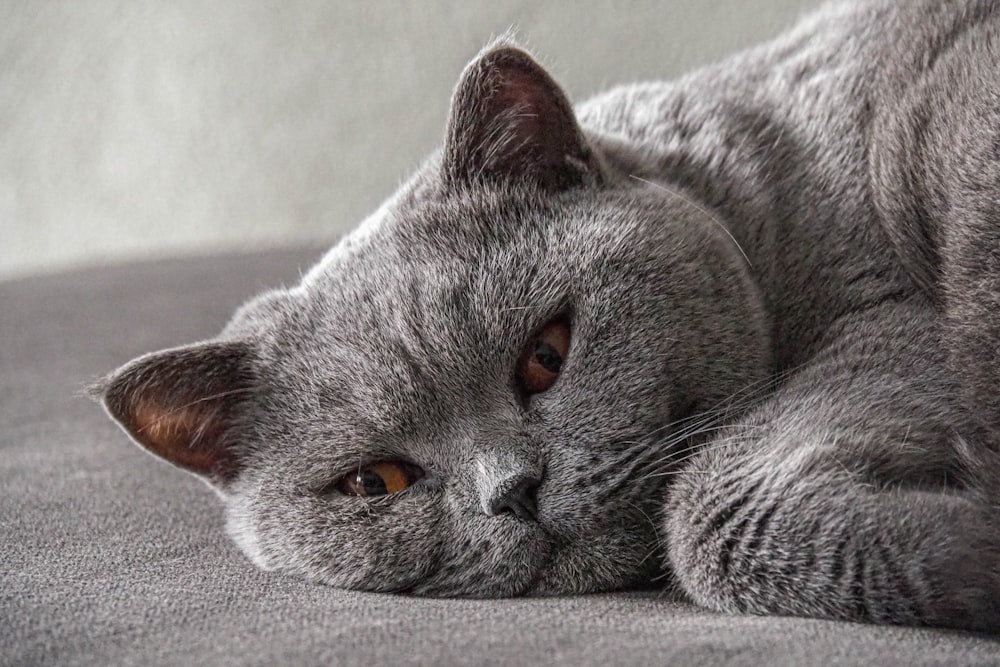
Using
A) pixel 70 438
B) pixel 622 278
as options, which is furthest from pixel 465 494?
pixel 70 438

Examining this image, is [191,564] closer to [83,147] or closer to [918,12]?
[918,12]

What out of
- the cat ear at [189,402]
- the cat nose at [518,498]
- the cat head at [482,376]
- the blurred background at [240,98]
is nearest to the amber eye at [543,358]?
the cat head at [482,376]

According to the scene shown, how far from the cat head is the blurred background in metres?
1.49

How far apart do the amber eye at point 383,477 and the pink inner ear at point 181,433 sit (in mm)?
249

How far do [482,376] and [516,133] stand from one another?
1.11 feet

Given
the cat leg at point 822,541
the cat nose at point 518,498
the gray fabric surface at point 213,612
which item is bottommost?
the gray fabric surface at point 213,612

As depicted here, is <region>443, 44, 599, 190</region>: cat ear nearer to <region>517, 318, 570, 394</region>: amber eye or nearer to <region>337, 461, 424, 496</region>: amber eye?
<region>517, 318, 570, 394</region>: amber eye

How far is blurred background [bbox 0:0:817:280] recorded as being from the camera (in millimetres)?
2809

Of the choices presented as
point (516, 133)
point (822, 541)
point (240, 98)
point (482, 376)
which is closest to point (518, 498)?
point (482, 376)

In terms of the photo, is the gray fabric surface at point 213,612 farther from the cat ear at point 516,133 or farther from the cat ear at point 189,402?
the cat ear at point 516,133

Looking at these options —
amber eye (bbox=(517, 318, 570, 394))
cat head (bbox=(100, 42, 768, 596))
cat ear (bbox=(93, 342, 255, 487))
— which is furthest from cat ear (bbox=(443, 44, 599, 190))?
cat ear (bbox=(93, 342, 255, 487))

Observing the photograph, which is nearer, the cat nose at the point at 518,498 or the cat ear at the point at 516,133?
the cat nose at the point at 518,498

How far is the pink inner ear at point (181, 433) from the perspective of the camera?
4.15 ft

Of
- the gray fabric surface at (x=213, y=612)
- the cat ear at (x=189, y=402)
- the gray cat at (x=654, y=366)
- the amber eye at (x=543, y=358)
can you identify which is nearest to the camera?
the gray fabric surface at (x=213, y=612)
